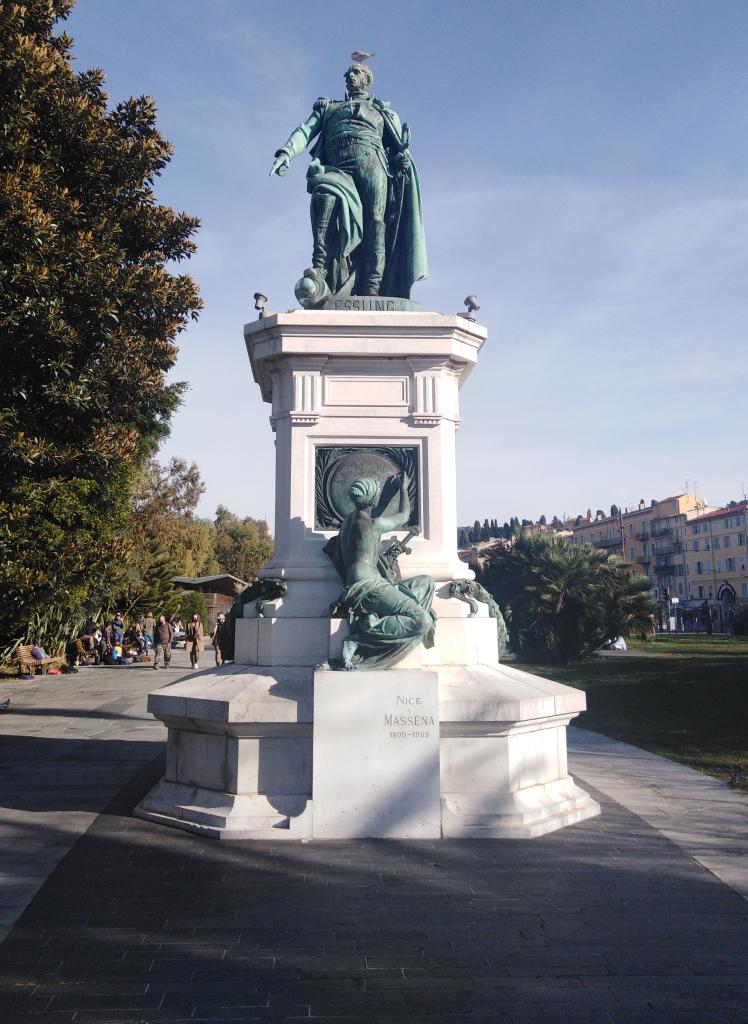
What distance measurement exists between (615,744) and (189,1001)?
7768 millimetres

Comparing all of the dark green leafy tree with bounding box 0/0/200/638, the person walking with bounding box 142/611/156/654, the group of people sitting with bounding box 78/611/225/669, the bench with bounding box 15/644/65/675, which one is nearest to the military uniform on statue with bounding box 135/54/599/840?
the dark green leafy tree with bounding box 0/0/200/638

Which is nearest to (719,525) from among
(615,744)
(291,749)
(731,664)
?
(731,664)

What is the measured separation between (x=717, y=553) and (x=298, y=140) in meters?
83.9

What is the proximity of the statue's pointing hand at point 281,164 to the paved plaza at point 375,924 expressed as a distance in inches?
227

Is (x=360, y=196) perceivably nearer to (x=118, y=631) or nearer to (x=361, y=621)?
Result: (x=361, y=621)

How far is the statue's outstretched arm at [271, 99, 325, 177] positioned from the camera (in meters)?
7.68

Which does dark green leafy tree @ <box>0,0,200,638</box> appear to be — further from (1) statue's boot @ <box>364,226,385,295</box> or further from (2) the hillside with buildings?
(2) the hillside with buildings

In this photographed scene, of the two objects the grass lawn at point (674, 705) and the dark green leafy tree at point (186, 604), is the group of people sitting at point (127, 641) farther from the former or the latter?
the grass lawn at point (674, 705)

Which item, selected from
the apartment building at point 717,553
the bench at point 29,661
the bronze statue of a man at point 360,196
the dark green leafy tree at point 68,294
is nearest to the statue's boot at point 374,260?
the bronze statue of a man at point 360,196

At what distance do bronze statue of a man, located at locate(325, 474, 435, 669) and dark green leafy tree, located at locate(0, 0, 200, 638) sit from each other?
475 centimetres

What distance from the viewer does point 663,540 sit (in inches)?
3615

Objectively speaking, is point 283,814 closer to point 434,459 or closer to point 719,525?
point 434,459

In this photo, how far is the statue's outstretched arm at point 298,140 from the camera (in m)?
7.68

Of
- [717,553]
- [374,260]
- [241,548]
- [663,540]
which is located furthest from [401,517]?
[663,540]
